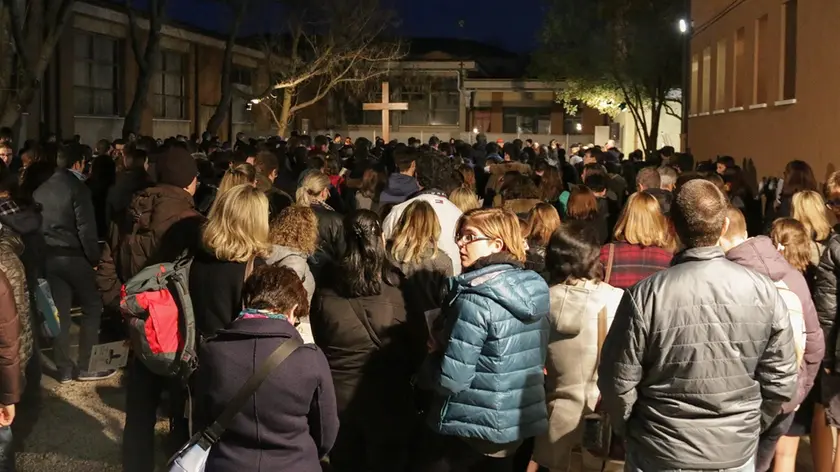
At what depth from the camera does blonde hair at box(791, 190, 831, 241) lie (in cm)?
641

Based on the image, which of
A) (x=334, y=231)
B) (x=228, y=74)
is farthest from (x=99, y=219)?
(x=228, y=74)

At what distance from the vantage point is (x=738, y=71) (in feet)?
66.4

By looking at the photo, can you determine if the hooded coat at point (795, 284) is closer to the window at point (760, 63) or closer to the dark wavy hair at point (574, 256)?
the dark wavy hair at point (574, 256)

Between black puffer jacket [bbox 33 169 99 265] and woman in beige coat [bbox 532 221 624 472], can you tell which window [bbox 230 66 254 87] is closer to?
black puffer jacket [bbox 33 169 99 265]

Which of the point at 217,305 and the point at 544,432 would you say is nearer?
the point at 544,432

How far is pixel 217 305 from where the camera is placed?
17.2ft

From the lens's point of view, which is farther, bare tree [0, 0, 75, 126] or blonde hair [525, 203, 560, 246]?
bare tree [0, 0, 75, 126]

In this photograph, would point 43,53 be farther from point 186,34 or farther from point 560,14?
point 560,14

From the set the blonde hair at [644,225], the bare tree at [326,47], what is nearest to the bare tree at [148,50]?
the bare tree at [326,47]

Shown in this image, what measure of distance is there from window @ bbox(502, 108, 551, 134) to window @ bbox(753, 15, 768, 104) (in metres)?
32.0

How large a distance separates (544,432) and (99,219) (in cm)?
732

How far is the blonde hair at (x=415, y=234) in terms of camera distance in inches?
236

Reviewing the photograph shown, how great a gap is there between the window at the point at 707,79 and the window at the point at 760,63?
6.34 metres

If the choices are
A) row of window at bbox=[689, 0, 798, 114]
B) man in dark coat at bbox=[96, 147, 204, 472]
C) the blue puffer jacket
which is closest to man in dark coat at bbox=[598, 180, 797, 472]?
the blue puffer jacket
